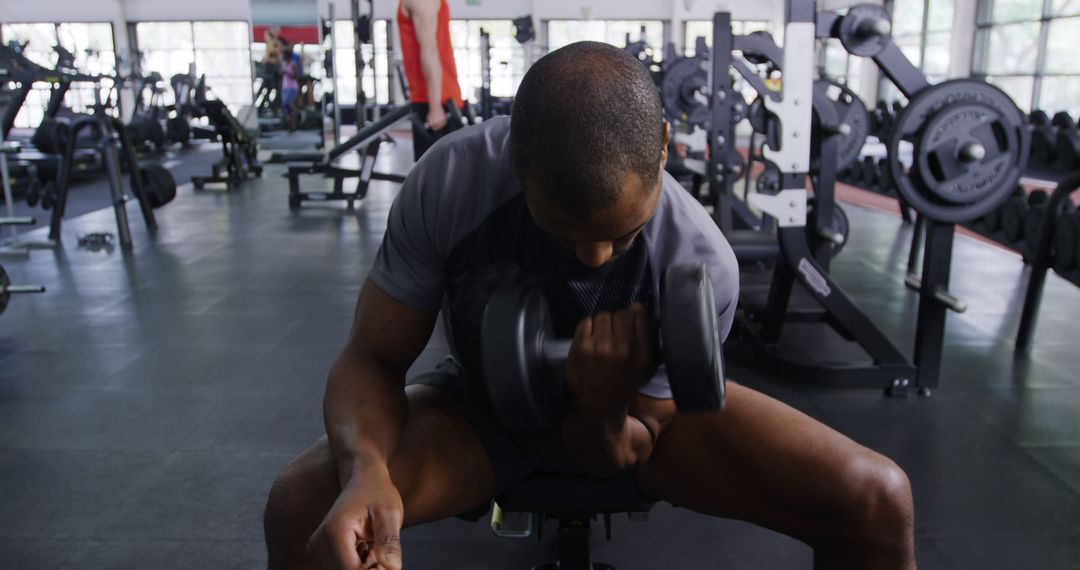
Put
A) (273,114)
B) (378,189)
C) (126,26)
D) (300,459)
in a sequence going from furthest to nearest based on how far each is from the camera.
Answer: (126,26), (273,114), (378,189), (300,459)

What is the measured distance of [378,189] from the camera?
582 centimetres

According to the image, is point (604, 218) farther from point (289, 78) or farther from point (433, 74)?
point (289, 78)

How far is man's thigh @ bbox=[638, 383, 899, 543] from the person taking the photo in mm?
757

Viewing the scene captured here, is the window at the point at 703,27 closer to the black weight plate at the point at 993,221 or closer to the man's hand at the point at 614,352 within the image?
A: the black weight plate at the point at 993,221

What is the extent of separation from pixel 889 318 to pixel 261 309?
204 cm

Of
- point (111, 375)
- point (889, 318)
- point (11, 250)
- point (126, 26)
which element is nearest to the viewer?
point (111, 375)

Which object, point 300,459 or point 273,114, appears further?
point 273,114

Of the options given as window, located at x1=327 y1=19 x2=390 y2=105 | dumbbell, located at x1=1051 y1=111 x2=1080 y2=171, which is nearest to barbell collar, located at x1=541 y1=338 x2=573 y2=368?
dumbbell, located at x1=1051 y1=111 x2=1080 y2=171

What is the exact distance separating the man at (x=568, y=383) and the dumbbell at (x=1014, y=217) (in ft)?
8.73

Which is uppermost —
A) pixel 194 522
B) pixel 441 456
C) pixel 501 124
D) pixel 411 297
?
pixel 501 124

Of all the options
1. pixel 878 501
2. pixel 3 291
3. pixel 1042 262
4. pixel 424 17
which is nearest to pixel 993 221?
pixel 1042 262

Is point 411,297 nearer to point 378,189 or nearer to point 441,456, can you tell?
point 441,456

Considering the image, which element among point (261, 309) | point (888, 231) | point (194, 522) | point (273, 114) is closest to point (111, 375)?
point (261, 309)

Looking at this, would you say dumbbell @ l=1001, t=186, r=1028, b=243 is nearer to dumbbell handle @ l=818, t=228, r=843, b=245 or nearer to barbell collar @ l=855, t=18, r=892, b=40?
dumbbell handle @ l=818, t=228, r=843, b=245
